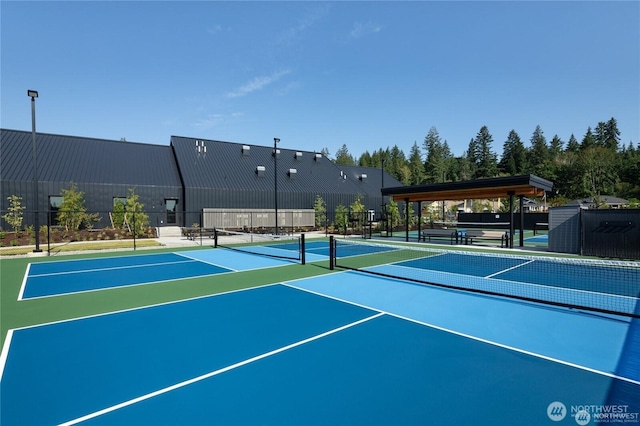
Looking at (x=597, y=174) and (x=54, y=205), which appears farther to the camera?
(x=597, y=174)

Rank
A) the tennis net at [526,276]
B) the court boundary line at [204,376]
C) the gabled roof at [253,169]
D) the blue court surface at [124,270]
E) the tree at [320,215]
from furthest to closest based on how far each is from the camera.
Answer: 1. the tree at [320,215]
2. the gabled roof at [253,169]
3. the blue court surface at [124,270]
4. the tennis net at [526,276]
5. the court boundary line at [204,376]

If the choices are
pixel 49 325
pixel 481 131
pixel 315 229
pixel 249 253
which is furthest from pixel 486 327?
pixel 481 131

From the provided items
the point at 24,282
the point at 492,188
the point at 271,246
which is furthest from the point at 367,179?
the point at 24,282

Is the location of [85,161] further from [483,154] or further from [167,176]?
[483,154]

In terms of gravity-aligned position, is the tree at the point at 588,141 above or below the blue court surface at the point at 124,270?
above

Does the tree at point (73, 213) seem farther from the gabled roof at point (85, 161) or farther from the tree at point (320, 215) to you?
the tree at point (320, 215)

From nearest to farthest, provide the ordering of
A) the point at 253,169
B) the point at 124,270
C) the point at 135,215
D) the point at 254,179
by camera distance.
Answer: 1. the point at 124,270
2. the point at 135,215
3. the point at 254,179
4. the point at 253,169

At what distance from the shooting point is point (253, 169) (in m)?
38.1

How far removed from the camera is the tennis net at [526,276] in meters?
7.79

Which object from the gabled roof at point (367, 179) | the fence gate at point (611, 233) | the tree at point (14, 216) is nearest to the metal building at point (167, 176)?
the tree at point (14, 216)

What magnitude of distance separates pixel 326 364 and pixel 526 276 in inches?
348

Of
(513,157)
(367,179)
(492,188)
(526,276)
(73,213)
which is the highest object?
(513,157)

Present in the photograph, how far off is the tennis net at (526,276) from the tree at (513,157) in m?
94.2

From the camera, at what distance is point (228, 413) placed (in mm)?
3703
